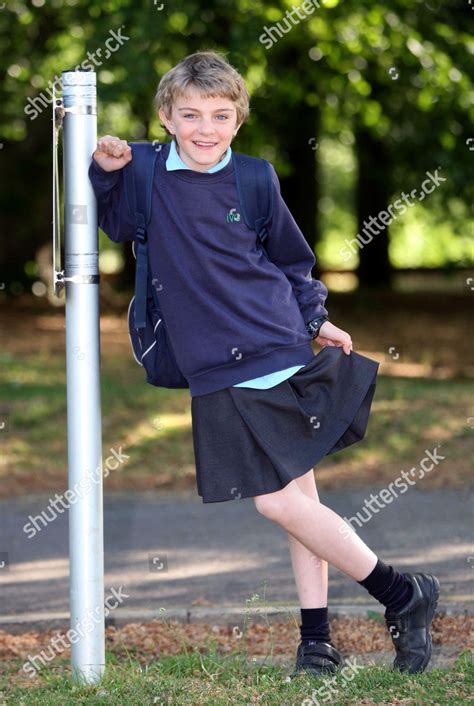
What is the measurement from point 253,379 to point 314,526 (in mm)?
506

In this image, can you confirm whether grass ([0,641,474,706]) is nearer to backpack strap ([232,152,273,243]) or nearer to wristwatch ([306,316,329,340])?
wristwatch ([306,316,329,340])

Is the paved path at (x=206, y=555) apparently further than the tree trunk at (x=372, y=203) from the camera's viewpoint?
No

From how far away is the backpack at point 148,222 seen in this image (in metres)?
3.54

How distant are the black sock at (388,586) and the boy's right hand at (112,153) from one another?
152cm

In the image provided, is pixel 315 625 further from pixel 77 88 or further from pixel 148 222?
pixel 77 88

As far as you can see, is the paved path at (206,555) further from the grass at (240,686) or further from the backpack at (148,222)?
the backpack at (148,222)

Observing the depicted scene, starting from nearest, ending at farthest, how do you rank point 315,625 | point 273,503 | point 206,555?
point 273,503 → point 315,625 → point 206,555

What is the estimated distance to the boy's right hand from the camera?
3479mm

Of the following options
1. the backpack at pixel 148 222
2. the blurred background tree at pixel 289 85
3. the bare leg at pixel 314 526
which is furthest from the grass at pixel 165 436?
the backpack at pixel 148 222

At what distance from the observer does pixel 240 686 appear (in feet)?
12.0

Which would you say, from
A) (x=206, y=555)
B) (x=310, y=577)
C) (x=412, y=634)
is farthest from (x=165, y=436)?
(x=412, y=634)

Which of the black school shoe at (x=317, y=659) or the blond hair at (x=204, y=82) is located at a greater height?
the blond hair at (x=204, y=82)

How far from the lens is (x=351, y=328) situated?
16.3 m

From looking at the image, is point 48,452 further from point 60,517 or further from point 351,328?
point 351,328
